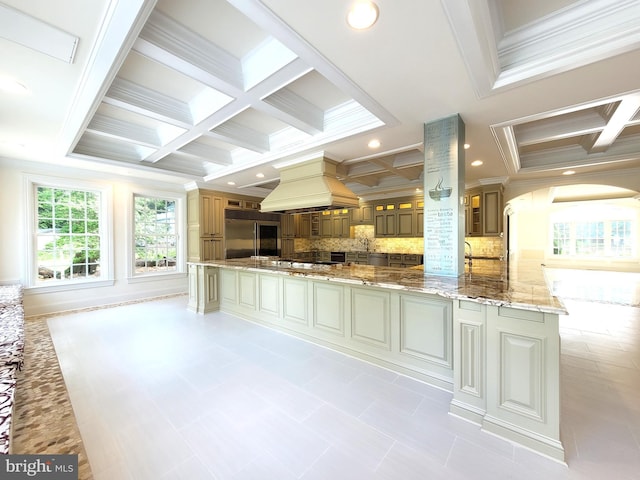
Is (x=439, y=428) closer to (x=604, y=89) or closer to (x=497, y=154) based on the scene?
(x=604, y=89)

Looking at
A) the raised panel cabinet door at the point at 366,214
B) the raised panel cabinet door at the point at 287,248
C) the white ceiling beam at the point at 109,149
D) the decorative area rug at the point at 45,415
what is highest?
the white ceiling beam at the point at 109,149

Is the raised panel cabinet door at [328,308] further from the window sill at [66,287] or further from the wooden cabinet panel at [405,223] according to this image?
the window sill at [66,287]

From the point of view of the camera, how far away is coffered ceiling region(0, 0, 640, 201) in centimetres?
157

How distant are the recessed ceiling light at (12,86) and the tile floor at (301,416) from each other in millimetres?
2632

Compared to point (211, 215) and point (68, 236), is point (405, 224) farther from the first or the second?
point (68, 236)

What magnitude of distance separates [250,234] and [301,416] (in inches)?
209

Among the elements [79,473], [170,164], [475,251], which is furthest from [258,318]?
[475,251]


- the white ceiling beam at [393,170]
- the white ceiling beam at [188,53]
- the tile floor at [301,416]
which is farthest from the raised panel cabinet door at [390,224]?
the white ceiling beam at [188,53]

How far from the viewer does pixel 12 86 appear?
229 cm

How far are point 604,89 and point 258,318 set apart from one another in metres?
4.41

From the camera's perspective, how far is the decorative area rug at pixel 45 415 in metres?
1.53

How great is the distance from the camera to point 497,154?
3.80 metres

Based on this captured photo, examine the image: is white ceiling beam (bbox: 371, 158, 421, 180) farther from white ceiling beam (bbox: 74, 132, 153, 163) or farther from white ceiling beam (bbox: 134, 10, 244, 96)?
white ceiling beam (bbox: 74, 132, 153, 163)

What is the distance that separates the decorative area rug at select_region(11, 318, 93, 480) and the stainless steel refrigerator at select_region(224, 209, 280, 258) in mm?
3939
